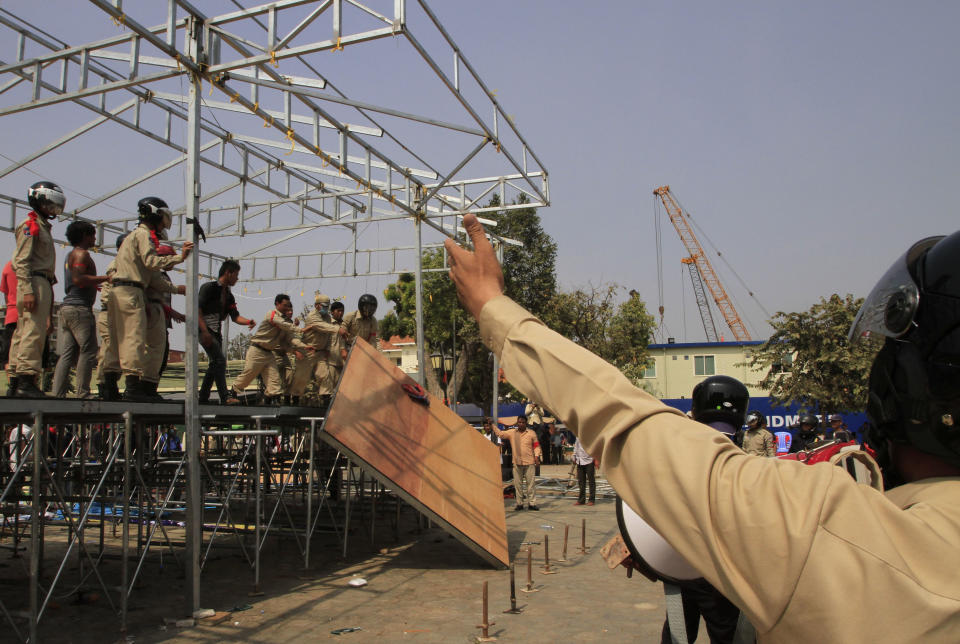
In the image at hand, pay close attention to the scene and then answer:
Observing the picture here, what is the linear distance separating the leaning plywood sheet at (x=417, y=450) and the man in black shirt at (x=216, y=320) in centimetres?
220

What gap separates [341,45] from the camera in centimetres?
691

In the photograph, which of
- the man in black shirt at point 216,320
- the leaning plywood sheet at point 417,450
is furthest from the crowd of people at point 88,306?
the leaning plywood sheet at point 417,450

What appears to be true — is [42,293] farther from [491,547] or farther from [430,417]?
[491,547]

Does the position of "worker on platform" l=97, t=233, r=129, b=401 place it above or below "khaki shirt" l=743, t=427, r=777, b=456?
above

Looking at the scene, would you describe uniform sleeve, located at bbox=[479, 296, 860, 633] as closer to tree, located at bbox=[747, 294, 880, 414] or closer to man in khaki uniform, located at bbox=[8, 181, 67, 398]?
man in khaki uniform, located at bbox=[8, 181, 67, 398]

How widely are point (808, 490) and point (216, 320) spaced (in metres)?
9.53

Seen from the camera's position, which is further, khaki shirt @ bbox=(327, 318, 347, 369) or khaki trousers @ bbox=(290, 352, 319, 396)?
khaki shirt @ bbox=(327, 318, 347, 369)

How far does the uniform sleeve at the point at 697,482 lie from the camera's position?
817 millimetres

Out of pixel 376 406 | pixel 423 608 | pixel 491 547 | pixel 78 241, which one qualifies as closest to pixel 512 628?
pixel 423 608

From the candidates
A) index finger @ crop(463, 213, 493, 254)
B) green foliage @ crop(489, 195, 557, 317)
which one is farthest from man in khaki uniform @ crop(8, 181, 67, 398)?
green foliage @ crop(489, 195, 557, 317)

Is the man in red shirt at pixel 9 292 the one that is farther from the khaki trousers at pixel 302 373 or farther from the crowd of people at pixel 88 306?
the khaki trousers at pixel 302 373

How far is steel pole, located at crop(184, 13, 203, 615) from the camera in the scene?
6.29 metres

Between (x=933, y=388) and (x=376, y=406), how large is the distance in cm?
759

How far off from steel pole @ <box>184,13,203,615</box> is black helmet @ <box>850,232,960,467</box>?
6166 mm
